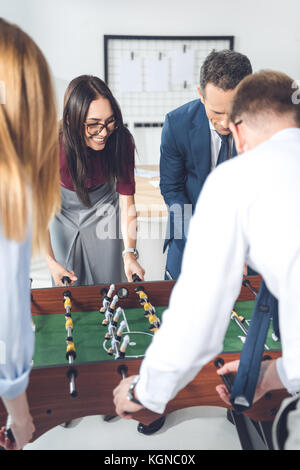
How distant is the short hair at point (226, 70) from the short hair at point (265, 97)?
2.44 feet

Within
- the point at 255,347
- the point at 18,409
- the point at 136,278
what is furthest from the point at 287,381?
the point at 136,278

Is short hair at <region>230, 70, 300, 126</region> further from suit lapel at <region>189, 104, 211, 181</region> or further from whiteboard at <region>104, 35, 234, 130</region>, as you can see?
whiteboard at <region>104, 35, 234, 130</region>

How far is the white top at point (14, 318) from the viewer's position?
34.3 inches

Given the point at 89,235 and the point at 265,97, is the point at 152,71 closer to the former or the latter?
the point at 89,235

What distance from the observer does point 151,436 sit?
181 centimetres

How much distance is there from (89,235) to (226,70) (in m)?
1.05

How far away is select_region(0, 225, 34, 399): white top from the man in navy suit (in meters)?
1.25

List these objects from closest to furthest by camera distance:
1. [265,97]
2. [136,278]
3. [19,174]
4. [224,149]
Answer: [19,174], [265,97], [136,278], [224,149]

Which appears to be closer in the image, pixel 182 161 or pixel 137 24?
pixel 182 161

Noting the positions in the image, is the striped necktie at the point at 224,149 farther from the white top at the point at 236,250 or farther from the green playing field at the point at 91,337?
the white top at the point at 236,250

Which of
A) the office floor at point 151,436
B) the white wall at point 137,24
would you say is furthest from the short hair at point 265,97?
the white wall at point 137,24

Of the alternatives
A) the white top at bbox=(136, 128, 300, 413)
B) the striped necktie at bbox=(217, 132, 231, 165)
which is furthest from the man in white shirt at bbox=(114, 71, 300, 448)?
the striped necktie at bbox=(217, 132, 231, 165)

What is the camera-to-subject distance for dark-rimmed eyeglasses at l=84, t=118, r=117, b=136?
1.89 meters

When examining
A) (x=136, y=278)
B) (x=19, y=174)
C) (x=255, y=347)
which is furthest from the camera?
(x=136, y=278)
